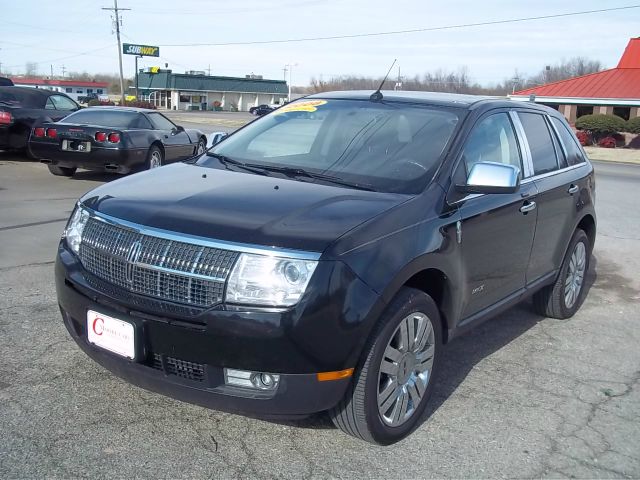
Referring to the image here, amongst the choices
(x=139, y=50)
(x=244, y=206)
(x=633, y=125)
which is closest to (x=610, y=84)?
(x=633, y=125)

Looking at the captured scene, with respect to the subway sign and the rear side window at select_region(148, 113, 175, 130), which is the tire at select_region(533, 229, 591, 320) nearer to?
the rear side window at select_region(148, 113, 175, 130)

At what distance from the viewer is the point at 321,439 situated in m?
3.50

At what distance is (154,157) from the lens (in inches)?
496

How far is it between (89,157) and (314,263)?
373 inches

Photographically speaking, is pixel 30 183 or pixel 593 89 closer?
pixel 30 183

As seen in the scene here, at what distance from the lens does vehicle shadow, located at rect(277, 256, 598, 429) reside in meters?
3.90

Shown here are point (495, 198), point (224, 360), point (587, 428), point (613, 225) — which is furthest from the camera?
point (613, 225)

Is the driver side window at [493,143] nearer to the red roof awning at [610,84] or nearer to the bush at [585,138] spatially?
the bush at [585,138]

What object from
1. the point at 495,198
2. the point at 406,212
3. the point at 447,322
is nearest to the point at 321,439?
the point at 447,322

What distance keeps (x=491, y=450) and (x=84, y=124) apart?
1026 centimetres

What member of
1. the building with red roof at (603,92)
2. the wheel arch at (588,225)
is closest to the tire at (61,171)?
the wheel arch at (588,225)

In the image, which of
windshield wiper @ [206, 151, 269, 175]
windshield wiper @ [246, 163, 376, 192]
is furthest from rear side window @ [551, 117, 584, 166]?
windshield wiper @ [206, 151, 269, 175]

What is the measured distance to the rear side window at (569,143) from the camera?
18.8ft

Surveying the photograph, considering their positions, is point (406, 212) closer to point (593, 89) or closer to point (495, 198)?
point (495, 198)
